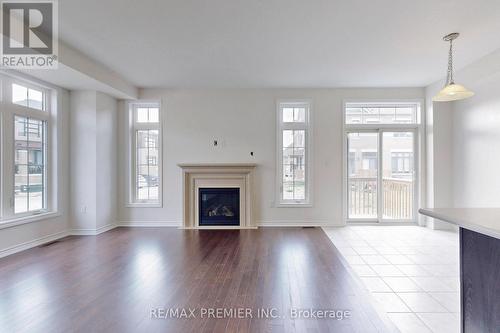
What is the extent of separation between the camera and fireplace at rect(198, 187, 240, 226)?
5.26 metres

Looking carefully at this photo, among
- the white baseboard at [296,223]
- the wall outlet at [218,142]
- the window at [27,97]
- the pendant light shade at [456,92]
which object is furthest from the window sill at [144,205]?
the pendant light shade at [456,92]

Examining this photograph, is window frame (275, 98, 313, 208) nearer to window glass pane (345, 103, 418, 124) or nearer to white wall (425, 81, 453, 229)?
window glass pane (345, 103, 418, 124)

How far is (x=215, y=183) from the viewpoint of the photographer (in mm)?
5246

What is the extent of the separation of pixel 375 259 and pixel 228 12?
339 cm

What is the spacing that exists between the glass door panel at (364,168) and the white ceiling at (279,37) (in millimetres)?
1237

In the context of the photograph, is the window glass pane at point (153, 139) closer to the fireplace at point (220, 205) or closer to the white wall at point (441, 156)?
the fireplace at point (220, 205)

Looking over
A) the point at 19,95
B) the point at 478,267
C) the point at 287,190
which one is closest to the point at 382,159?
the point at 287,190

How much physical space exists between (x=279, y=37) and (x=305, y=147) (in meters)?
2.57

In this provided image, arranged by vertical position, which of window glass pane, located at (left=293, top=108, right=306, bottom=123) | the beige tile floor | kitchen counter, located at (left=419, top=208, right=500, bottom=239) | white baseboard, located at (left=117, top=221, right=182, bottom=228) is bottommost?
the beige tile floor

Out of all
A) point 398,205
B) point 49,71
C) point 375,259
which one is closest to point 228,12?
point 49,71

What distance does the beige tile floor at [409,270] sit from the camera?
2.17 m

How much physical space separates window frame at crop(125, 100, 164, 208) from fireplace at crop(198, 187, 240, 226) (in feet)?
2.87

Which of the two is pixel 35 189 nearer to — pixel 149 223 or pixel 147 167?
pixel 147 167

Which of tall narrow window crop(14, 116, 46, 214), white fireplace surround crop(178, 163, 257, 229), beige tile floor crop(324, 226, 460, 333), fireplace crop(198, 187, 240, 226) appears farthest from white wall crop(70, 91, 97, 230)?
beige tile floor crop(324, 226, 460, 333)
